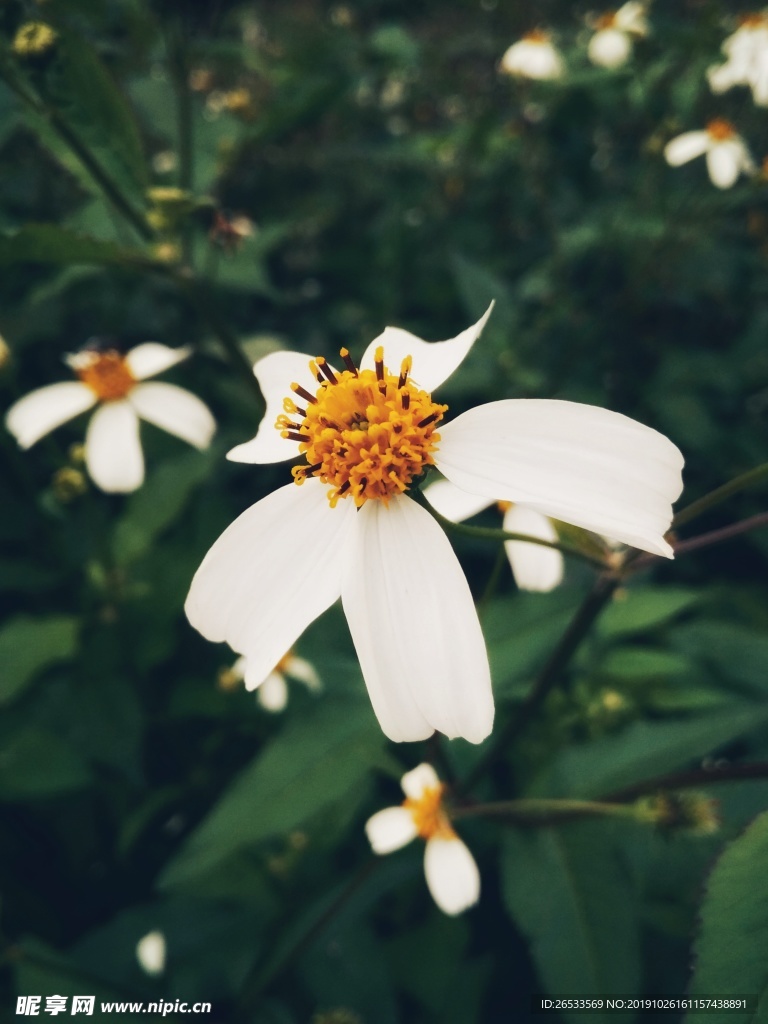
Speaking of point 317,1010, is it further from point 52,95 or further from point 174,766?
point 52,95

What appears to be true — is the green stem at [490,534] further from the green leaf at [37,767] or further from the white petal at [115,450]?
the green leaf at [37,767]

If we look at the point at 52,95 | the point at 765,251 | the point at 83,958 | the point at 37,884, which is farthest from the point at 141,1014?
the point at 765,251

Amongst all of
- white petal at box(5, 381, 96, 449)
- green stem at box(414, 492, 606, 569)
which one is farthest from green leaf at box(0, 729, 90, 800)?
green stem at box(414, 492, 606, 569)

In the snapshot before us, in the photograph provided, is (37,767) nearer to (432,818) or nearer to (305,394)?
(432,818)

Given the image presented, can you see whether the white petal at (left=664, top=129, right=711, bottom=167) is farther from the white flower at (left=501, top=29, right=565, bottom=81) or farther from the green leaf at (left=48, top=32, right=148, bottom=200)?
the green leaf at (left=48, top=32, right=148, bottom=200)

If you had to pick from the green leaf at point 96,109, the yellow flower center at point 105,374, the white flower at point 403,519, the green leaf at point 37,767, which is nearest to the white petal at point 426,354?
the white flower at point 403,519
